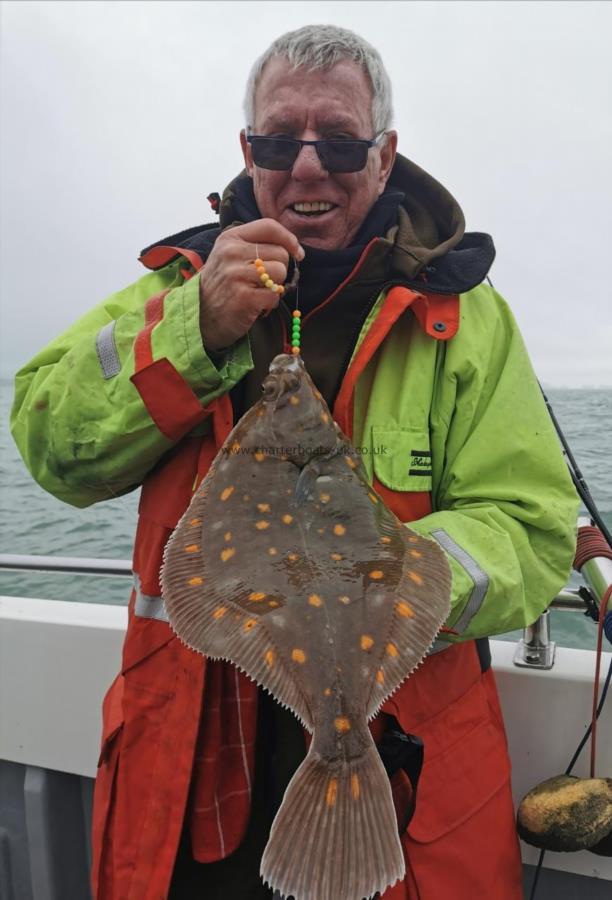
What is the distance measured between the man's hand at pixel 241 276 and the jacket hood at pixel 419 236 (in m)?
0.43

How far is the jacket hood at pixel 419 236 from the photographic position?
6.84 feet

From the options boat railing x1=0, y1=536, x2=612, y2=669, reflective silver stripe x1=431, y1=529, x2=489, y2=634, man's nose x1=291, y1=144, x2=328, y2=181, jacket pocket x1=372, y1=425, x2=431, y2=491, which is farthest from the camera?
boat railing x1=0, y1=536, x2=612, y2=669

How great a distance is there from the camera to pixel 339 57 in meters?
2.10

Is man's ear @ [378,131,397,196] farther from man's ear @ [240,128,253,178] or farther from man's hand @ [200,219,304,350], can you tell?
man's hand @ [200,219,304,350]

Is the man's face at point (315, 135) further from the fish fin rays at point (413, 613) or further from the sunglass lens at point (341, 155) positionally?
the fish fin rays at point (413, 613)

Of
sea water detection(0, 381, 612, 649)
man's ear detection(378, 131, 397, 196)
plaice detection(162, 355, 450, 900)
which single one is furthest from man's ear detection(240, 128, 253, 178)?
sea water detection(0, 381, 612, 649)

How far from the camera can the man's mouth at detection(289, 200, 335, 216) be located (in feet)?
7.02

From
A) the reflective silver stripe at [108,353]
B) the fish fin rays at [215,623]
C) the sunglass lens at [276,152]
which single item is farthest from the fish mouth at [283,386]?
the sunglass lens at [276,152]

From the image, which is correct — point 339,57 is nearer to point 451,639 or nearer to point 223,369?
point 223,369

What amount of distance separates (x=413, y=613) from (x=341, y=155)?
1.44m

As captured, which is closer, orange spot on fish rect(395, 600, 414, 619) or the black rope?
orange spot on fish rect(395, 600, 414, 619)

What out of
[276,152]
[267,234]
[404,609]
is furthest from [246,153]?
[404,609]

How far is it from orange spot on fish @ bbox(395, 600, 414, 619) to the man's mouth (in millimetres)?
1330

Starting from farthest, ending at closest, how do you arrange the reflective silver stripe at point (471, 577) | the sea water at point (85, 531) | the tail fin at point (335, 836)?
the sea water at point (85, 531) < the reflective silver stripe at point (471, 577) < the tail fin at point (335, 836)
